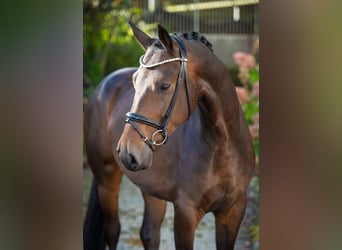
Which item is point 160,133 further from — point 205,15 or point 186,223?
point 205,15

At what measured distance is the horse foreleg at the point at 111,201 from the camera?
136 inches

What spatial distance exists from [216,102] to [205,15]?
5711 millimetres

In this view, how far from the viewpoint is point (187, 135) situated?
259 centimetres

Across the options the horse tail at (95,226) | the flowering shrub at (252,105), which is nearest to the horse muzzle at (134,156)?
the horse tail at (95,226)

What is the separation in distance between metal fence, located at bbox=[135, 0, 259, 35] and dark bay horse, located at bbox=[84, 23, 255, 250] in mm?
4648

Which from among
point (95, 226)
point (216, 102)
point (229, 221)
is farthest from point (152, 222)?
point (216, 102)

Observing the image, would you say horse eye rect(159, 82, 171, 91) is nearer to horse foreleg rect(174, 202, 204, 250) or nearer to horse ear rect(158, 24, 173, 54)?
horse ear rect(158, 24, 173, 54)

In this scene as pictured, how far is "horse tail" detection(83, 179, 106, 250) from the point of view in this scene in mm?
3590

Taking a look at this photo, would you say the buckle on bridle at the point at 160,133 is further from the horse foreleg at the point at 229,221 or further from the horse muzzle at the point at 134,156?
the horse foreleg at the point at 229,221

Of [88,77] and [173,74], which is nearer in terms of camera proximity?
[173,74]
